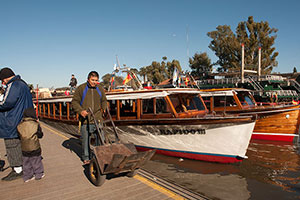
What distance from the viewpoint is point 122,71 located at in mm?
11359

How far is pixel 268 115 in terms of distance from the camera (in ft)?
41.7

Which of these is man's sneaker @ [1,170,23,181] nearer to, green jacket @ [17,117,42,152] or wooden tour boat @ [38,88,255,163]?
green jacket @ [17,117,42,152]

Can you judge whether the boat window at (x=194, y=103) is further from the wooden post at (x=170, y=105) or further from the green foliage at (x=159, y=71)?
the green foliage at (x=159, y=71)

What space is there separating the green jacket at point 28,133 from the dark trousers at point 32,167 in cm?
25

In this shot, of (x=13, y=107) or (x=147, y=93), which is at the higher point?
(x=147, y=93)

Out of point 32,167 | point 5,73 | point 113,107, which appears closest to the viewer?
point 5,73

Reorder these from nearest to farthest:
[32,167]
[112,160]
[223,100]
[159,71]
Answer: [112,160]
[32,167]
[223,100]
[159,71]

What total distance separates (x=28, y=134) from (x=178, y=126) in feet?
16.2

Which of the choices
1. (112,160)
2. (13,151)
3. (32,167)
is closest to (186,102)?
(112,160)

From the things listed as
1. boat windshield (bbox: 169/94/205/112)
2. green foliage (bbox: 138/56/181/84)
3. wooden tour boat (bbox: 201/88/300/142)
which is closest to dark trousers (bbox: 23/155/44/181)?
boat windshield (bbox: 169/94/205/112)

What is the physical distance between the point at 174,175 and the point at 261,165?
141 inches

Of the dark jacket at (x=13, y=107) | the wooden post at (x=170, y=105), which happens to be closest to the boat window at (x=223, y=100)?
the wooden post at (x=170, y=105)

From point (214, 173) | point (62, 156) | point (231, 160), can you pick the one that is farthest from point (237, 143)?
point (62, 156)

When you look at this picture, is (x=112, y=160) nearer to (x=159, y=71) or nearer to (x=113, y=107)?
(x=113, y=107)
